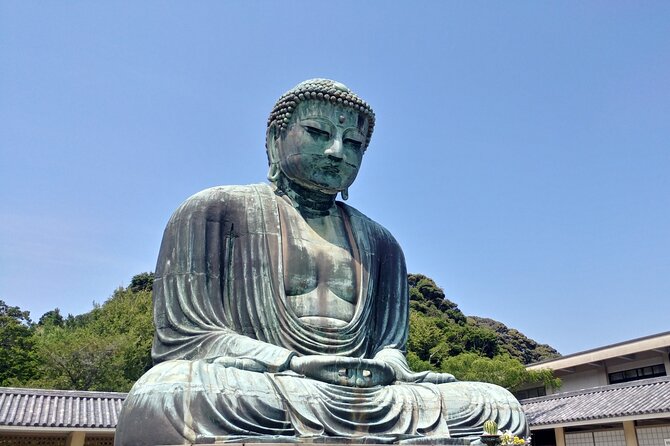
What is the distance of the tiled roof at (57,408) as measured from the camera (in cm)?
1516

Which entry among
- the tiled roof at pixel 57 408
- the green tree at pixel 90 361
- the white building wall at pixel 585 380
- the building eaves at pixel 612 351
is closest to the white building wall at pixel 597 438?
the building eaves at pixel 612 351

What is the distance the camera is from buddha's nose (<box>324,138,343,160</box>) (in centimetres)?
616

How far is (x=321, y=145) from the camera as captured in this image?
623 centimetres

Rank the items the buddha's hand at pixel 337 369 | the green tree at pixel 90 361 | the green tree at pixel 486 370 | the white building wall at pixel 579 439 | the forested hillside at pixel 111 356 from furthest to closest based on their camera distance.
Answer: the green tree at pixel 90 361 < the forested hillside at pixel 111 356 < the green tree at pixel 486 370 < the white building wall at pixel 579 439 < the buddha's hand at pixel 337 369

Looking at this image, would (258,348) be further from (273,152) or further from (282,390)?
(273,152)

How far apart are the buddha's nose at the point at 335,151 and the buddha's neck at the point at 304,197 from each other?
450 mm

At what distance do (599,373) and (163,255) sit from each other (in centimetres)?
2476

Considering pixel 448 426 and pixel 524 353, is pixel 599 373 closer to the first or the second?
pixel 448 426

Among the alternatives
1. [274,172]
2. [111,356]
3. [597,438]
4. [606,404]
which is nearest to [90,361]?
[111,356]

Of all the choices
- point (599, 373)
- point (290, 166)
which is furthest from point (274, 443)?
point (599, 373)

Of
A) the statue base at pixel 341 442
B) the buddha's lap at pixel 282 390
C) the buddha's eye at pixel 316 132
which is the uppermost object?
the buddha's eye at pixel 316 132

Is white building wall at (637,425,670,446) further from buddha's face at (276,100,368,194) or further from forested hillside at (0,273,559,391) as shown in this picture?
buddha's face at (276,100,368,194)

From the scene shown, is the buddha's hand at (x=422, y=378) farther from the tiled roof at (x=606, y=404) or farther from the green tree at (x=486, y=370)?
the green tree at (x=486, y=370)

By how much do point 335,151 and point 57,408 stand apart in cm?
1358
